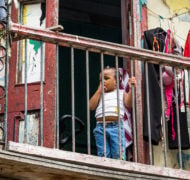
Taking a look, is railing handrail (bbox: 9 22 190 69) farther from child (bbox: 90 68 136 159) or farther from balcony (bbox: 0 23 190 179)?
child (bbox: 90 68 136 159)

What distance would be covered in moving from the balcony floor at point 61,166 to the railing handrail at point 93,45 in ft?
3.57

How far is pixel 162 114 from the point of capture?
29.2 feet

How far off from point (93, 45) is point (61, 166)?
129cm

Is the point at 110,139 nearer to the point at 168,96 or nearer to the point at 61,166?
the point at 168,96

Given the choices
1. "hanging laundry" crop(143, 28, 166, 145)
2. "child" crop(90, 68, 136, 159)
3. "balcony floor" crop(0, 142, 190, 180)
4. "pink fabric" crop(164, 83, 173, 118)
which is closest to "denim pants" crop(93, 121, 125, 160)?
"child" crop(90, 68, 136, 159)

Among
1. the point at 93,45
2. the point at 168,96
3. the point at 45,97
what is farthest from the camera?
the point at 168,96

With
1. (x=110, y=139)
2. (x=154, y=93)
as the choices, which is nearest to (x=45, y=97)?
(x=110, y=139)

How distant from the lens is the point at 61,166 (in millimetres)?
8016

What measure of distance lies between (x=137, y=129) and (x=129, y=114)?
0.74 feet

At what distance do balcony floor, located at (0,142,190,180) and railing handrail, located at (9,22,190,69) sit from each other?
3.57 feet

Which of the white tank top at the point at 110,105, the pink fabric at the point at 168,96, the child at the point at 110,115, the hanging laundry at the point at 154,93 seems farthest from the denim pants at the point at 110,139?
the pink fabric at the point at 168,96

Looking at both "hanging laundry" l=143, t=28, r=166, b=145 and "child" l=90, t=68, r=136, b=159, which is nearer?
"child" l=90, t=68, r=136, b=159

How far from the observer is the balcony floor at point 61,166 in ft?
25.9

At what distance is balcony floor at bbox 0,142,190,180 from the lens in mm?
7887
